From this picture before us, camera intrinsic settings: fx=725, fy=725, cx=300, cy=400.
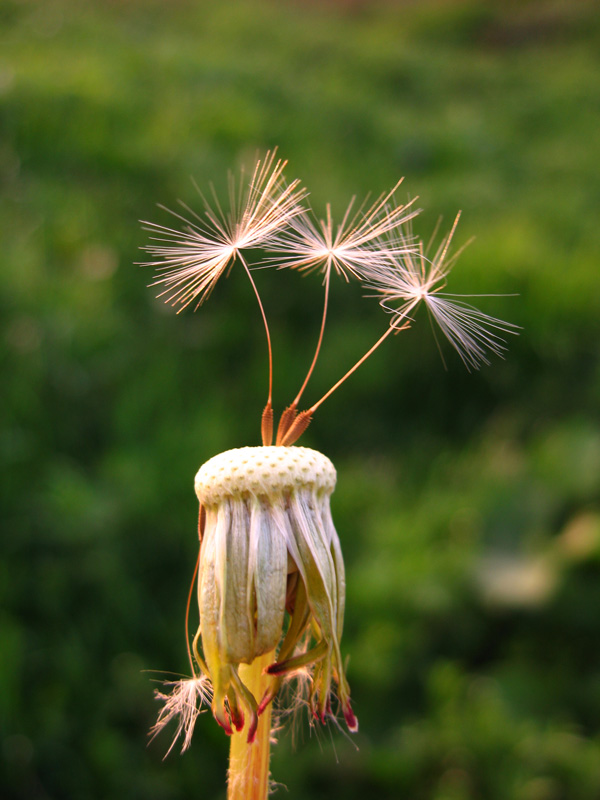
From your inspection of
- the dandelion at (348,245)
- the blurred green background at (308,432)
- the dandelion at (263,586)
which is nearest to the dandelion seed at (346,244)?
the dandelion at (348,245)

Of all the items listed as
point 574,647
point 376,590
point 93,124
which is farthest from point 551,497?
point 93,124

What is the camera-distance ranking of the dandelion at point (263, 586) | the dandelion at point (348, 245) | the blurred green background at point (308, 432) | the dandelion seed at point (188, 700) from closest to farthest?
the dandelion at point (263, 586), the dandelion seed at point (188, 700), the dandelion at point (348, 245), the blurred green background at point (308, 432)

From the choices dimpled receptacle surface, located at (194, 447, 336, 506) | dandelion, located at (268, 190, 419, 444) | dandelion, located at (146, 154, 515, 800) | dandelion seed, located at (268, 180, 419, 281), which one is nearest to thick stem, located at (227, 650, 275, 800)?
dandelion, located at (146, 154, 515, 800)

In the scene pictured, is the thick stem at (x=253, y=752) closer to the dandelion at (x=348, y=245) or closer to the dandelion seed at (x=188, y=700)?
the dandelion seed at (x=188, y=700)

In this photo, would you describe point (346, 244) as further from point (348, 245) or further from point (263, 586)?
point (263, 586)

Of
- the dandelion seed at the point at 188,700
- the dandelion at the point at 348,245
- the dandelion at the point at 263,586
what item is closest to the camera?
the dandelion at the point at 263,586

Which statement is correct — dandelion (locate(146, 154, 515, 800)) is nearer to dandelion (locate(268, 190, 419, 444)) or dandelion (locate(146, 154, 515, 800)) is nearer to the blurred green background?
dandelion (locate(268, 190, 419, 444))
